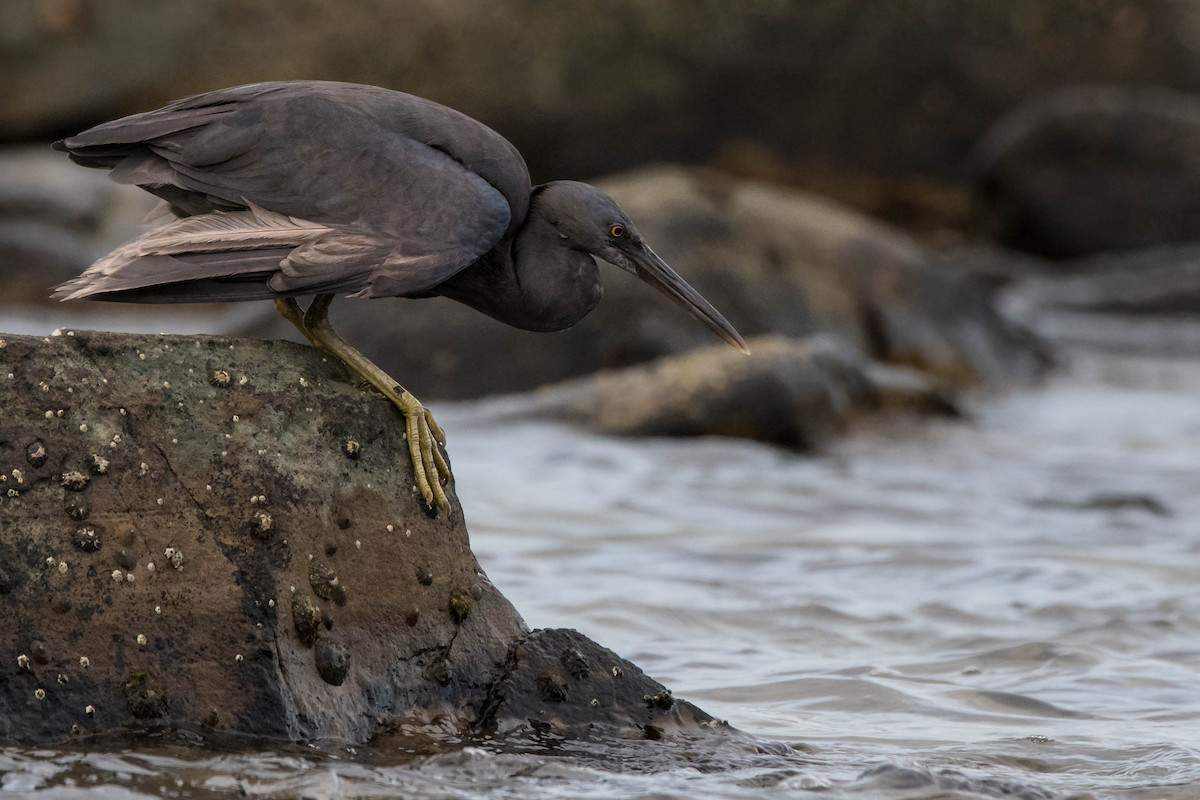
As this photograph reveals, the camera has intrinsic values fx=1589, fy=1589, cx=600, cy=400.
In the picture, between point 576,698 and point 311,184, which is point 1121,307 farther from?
point 311,184

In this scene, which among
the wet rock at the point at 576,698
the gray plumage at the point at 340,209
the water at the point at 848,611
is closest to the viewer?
the water at the point at 848,611

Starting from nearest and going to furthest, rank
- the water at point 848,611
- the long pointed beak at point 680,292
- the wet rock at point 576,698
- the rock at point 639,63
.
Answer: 1. the water at point 848,611
2. the wet rock at point 576,698
3. the long pointed beak at point 680,292
4. the rock at point 639,63

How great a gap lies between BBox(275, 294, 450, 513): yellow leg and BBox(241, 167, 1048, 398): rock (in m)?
5.49

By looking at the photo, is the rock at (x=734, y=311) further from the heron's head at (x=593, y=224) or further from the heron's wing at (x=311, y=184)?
the heron's wing at (x=311, y=184)

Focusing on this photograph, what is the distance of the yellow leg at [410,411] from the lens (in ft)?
11.7

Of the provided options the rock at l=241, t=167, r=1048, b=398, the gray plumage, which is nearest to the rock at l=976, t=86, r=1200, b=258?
the rock at l=241, t=167, r=1048, b=398

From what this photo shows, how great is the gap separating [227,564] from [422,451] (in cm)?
53

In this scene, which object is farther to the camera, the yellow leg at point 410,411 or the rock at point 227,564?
the yellow leg at point 410,411

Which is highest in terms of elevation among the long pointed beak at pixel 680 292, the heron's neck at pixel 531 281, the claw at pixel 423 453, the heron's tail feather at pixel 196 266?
the long pointed beak at pixel 680 292

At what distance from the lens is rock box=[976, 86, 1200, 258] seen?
16.0 metres

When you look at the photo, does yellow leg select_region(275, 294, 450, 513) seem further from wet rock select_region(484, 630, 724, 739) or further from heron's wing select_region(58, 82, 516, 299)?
wet rock select_region(484, 630, 724, 739)

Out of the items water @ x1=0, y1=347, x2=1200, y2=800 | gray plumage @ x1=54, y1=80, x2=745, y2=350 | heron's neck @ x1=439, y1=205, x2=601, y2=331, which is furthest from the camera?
heron's neck @ x1=439, y1=205, x2=601, y2=331

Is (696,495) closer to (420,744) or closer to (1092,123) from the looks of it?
(420,744)

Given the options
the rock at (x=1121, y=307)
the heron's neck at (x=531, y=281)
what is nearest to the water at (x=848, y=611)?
the heron's neck at (x=531, y=281)
